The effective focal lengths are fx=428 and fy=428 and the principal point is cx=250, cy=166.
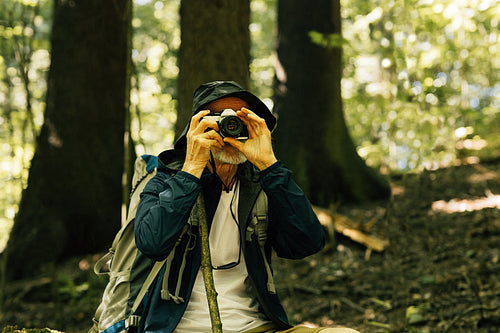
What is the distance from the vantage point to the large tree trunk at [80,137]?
257 inches

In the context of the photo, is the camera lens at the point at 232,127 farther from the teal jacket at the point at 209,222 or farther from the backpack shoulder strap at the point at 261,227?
the backpack shoulder strap at the point at 261,227

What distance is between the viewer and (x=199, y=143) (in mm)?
2098

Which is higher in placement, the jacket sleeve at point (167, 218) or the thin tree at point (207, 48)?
the thin tree at point (207, 48)

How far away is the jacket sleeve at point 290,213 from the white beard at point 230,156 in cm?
17

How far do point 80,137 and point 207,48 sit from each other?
3901 mm

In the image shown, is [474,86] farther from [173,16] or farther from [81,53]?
[81,53]

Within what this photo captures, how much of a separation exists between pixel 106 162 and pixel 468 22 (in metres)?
5.34

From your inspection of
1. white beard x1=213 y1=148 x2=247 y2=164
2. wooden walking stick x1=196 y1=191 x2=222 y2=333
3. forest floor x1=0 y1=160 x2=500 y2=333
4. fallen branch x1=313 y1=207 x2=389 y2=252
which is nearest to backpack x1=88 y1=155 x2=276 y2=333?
white beard x1=213 y1=148 x2=247 y2=164

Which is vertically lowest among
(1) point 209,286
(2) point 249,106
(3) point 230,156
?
(1) point 209,286

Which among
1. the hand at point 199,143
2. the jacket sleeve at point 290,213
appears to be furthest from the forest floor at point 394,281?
the hand at point 199,143

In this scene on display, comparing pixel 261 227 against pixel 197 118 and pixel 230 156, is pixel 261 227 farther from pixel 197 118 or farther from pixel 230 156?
pixel 197 118

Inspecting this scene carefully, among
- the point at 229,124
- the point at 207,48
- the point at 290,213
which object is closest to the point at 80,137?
the point at 207,48

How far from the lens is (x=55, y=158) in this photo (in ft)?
21.6

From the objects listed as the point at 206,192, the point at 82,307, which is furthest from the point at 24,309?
the point at 206,192
